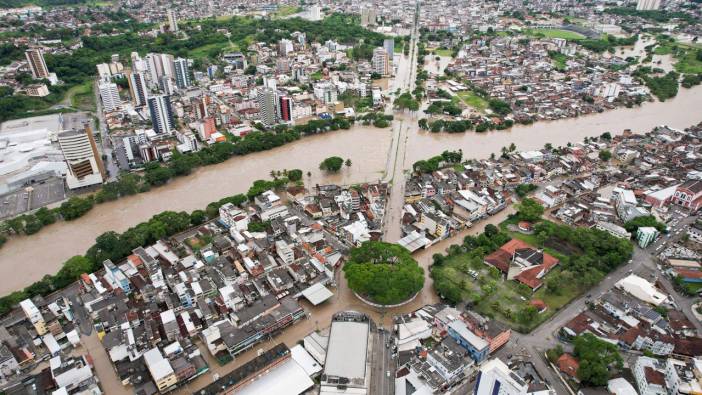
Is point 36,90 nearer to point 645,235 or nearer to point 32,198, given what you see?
point 32,198

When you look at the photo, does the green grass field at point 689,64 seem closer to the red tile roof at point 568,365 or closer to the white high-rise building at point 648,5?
the white high-rise building at point 648,5

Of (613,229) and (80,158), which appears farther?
(80,158)

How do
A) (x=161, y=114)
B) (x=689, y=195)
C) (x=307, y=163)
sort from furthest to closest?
(x=161, y=114) < (x=307, y=163) < (x=689, y=195)

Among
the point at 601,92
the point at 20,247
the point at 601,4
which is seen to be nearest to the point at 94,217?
the point at 20,247

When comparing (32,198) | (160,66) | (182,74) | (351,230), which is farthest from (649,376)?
(160,66)

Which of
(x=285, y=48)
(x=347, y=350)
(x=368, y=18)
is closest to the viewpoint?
(x=347, y=350)

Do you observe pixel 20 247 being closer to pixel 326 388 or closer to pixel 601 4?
pixel 326 388
